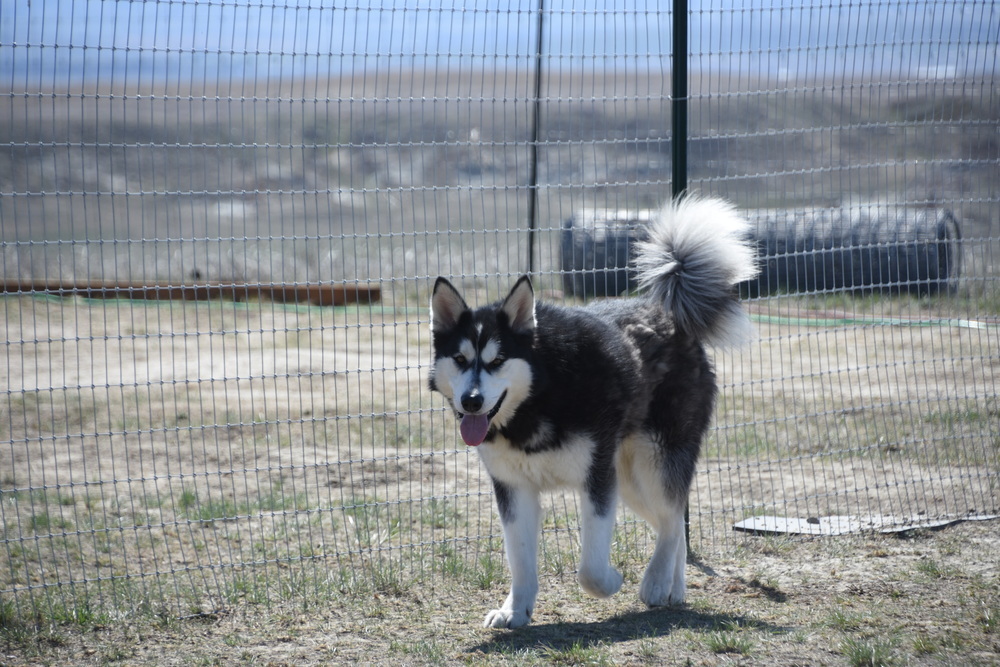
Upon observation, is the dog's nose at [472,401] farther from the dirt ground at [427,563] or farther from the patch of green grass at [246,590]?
the patch of green grass at [246,590]

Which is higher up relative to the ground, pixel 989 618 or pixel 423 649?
pixel 989 618

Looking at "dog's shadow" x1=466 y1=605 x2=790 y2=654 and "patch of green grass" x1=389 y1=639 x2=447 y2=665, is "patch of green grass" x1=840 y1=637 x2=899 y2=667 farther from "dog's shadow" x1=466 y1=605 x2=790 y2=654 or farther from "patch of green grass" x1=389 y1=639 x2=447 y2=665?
"patch of green grass" x1=389 y1=639 x2=447 y2=665

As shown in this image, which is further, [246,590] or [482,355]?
[246,590]

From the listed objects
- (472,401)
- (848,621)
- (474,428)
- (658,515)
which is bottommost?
(848,621)

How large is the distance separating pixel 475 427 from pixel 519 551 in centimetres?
68

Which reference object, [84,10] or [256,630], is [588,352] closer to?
[256,630]

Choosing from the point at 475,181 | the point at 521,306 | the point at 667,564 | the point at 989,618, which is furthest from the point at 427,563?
the point at 989,618

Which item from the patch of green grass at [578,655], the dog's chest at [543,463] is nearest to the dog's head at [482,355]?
the dog's chest at [543,463]

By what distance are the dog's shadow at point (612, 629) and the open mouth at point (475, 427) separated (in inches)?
35.3

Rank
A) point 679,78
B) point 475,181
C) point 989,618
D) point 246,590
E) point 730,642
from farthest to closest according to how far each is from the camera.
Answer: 1. point 475,181
2. point 679,78
3. point 246,590
4. point 989,618
5. point 730,642

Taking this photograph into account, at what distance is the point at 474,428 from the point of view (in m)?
4.47

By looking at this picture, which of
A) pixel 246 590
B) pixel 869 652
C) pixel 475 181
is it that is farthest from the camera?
pixel 475 181

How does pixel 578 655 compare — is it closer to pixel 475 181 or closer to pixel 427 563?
pixel 427 563

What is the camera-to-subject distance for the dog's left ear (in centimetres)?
458
